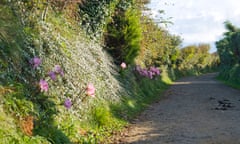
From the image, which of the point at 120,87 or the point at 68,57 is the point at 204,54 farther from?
the point at 68,57

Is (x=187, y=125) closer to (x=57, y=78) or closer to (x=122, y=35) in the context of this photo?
(x=57, y=78)

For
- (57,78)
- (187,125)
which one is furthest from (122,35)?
(57,78)

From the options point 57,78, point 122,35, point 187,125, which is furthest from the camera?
point 122,35

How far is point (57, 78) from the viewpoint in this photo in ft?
26.9

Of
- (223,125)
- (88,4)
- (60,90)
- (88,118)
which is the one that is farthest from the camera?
(88,4)

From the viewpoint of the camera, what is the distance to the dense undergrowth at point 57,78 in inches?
246

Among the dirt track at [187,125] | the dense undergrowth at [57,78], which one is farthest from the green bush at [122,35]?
the dirt track at [187,125]

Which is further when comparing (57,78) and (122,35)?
(122,35)

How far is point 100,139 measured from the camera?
8.02 m

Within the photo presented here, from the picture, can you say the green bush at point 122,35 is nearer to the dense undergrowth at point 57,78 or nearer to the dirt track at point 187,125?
the dense undergrowth at point 57,78

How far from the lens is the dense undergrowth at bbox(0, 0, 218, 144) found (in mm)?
6252

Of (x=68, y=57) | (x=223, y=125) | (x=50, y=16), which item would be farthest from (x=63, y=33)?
(x=223, y=125)

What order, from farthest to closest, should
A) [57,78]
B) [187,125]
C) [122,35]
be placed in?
1. [122,35]
2. [187,125]
3. [57,78]

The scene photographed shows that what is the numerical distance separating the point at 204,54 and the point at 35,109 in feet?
178
